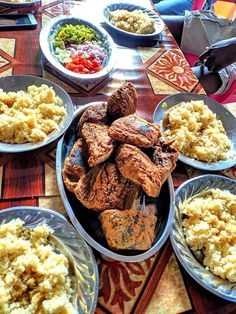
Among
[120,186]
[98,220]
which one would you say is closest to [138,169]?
[120,186]

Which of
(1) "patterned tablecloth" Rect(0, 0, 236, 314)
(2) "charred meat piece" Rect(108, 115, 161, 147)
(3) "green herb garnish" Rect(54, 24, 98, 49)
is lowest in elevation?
(1) "patterned tablecloth" Rect(0, 0, 236, 314)

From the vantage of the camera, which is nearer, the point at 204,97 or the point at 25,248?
A: the point at 25,248

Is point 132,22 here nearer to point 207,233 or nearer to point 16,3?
point 16,3

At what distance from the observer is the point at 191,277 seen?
38.9 inches

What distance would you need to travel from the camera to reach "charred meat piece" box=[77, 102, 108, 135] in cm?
114

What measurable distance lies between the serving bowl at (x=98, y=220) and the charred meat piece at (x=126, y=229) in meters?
0.02

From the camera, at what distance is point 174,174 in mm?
1295

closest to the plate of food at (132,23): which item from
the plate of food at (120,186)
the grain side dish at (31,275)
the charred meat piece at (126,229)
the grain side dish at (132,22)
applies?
the grain side dish at (132,22)

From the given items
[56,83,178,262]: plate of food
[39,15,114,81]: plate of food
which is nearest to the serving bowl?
[56,83,178,262]: plate of food

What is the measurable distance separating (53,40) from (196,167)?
3.37 ft

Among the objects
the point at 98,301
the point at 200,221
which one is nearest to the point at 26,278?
the point at 98,301

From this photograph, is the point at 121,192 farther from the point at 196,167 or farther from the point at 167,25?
the point at 167,25

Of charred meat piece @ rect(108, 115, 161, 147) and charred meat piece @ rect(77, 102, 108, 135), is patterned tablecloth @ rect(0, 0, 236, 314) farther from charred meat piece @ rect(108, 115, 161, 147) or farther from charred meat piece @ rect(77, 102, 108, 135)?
charred meat piece @ rect(108, 115, 161, 147)

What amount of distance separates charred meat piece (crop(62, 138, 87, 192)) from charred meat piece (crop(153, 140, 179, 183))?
9.4 inches
